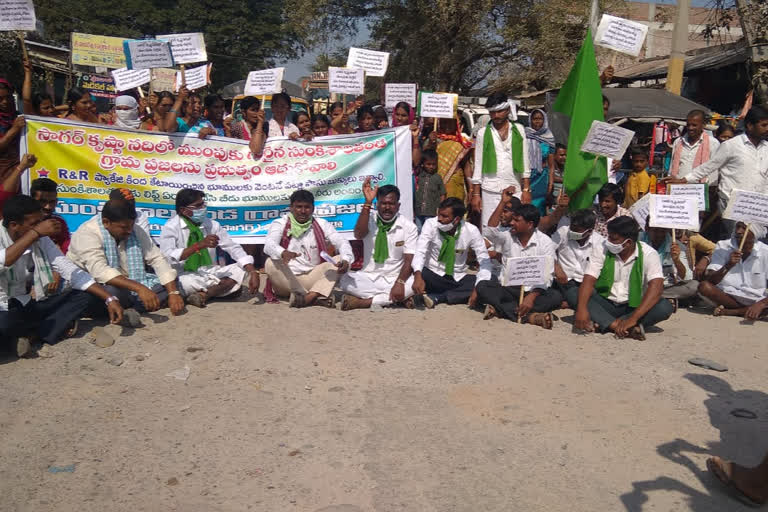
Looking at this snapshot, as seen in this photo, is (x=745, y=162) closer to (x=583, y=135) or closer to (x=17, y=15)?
(x=583, y=135)

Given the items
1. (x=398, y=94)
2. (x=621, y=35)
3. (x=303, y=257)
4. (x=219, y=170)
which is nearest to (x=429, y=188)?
(x=398, y=94)

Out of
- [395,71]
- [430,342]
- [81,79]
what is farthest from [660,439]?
[81,79]

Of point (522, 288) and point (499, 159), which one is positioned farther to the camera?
point (499, 159)

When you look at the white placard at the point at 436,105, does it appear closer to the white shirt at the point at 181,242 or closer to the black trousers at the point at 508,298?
the black trousers at the point at 508,298

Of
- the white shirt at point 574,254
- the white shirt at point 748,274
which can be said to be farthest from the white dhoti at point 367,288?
the white shirt at point 748,274

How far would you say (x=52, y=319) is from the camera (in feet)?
16.0

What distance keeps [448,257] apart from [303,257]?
53.8 inches

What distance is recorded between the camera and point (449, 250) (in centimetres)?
635

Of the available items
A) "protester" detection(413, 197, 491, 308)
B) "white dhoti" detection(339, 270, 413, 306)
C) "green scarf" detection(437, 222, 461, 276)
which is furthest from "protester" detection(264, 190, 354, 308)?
"green scarf" detection(437, 222, 461, 276)

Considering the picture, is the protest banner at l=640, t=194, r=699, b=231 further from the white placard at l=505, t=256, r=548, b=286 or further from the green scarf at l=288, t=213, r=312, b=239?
the green scarf at l=288, t=213, r=312, b=239

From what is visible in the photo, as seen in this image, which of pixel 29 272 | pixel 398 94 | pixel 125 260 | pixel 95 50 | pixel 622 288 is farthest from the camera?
pixel 95 50

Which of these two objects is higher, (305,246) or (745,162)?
(745,162)

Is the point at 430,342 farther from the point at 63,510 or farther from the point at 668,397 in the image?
the point at 63,510

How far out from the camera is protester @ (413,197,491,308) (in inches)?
245
